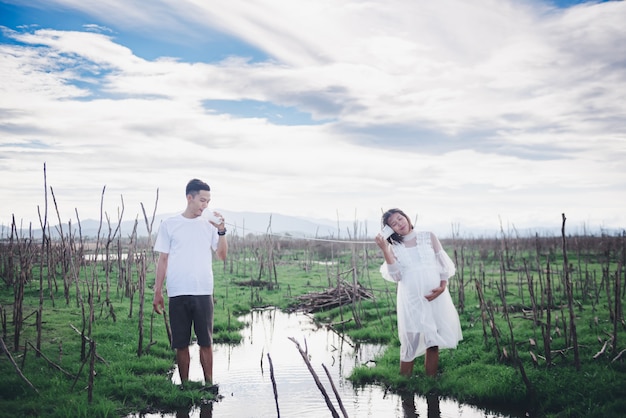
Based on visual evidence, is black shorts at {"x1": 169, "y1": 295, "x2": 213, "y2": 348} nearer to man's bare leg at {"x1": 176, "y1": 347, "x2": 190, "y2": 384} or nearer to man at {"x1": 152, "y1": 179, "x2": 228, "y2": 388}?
man at {"x1": 152, "y1": 179, "x2": 228, "y2": 388}

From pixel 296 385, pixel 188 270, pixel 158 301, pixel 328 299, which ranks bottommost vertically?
pixel 296 385

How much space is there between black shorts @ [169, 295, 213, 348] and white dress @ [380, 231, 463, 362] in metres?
2.26

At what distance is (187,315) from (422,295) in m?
2.79

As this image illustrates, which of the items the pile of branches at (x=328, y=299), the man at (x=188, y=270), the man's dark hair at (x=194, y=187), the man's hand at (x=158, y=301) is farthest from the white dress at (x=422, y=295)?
the pile of branches at (x=328, y=299)

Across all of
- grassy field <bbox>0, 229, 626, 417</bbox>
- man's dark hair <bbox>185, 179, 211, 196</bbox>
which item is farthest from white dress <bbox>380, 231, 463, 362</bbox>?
man's dark hair <bbox>185, 179, 211, 196</bbox>

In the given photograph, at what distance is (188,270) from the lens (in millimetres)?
5184

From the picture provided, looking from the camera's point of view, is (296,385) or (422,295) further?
(296,385)

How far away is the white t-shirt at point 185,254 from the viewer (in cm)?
518

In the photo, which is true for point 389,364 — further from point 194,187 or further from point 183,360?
point 194,187

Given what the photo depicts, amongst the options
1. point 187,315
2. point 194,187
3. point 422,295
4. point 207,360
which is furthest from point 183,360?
point 422,295

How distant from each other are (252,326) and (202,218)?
5.94 m

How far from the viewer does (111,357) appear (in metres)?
6.77

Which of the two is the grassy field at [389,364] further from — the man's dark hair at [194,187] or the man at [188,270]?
the man's dark hair at [194,187]

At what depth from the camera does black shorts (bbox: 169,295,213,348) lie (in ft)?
17.1
